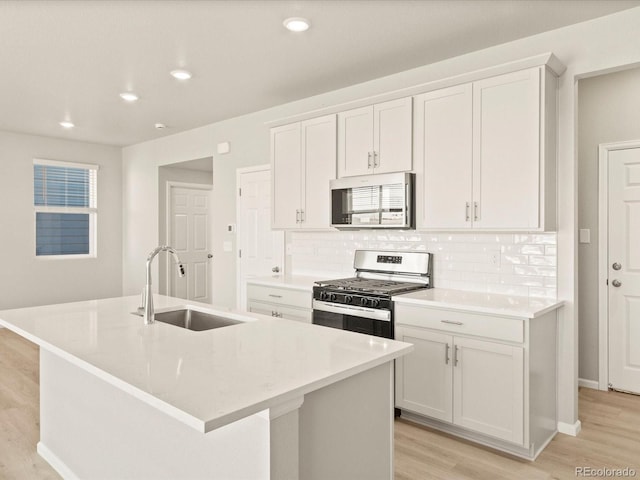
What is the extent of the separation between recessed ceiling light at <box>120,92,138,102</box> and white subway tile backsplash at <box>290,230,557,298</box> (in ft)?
7.74

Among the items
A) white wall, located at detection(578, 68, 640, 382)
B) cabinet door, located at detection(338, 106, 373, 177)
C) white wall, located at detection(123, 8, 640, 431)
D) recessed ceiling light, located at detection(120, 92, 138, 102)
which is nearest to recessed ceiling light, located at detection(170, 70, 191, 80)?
recessed ceiling light, located at detection(120, 92, 138, 102)

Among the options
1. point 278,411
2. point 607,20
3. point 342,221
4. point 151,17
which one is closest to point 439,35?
point 607,20

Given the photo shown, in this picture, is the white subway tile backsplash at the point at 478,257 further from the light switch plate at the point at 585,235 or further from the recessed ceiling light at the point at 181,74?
the recessed ceiling light at the point at 181,74

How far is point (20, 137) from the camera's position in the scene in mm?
6250

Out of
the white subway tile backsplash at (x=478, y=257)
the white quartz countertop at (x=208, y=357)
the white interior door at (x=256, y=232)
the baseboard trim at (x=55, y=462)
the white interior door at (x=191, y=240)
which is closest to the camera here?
the white quartz countertop at (x=208, y=357)

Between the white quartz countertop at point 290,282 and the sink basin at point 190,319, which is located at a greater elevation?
the white quartz countertop at point 290,282

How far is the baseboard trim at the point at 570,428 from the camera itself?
3022mm

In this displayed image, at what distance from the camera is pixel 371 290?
11.0 ft

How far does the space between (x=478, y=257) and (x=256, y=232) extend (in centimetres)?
261

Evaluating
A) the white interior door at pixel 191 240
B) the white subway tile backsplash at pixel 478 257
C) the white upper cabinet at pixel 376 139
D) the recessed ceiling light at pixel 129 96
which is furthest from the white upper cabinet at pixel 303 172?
the white interior door at pixel 191 240

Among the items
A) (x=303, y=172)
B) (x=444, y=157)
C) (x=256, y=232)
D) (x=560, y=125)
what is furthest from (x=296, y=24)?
(x=256, y=232)

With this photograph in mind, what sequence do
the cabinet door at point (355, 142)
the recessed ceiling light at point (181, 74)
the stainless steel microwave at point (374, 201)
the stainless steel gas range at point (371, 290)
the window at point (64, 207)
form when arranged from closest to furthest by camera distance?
the stainless steel gas range at point (371, 290)
the stainless steel microwave at point (374, 201)
the cabinet door at point (355, 142)
the recessed ceiling light at point (181, 74)
the window at point (64, 207)

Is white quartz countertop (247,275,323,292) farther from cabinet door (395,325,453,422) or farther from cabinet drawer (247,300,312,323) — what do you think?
cabinet door (395,325,453,422)

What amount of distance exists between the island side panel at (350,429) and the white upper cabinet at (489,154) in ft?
5.08
